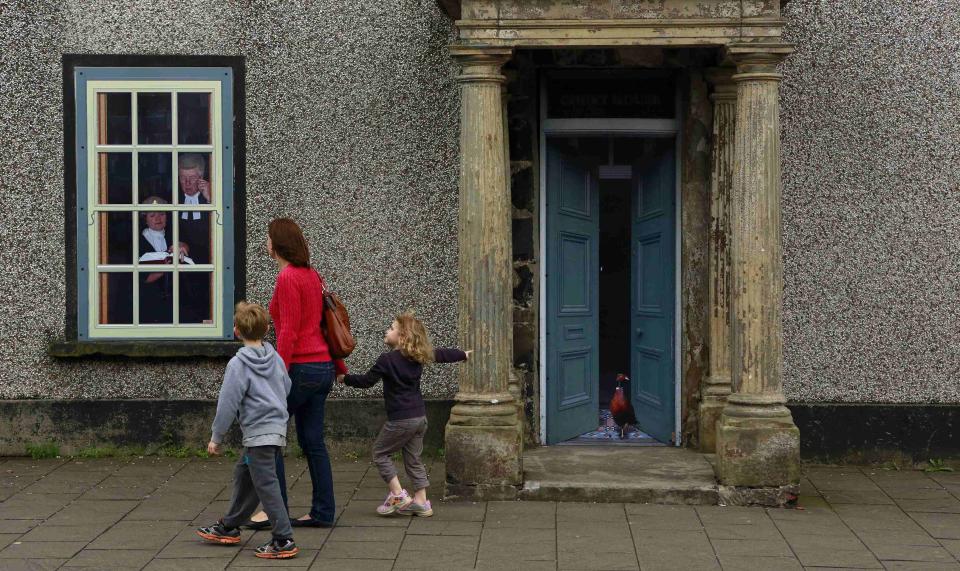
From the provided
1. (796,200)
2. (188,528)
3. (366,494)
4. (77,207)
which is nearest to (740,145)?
(796,200)

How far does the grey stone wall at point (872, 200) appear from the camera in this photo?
9695 millimetres

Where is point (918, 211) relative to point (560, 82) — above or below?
below

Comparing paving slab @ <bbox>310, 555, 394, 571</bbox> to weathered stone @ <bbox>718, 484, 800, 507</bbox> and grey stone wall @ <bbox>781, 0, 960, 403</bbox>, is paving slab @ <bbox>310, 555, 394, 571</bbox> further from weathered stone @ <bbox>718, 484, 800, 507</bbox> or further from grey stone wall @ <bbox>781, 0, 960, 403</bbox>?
grey stone wall @ <bbox>781, 0, 960, 403</bbox>

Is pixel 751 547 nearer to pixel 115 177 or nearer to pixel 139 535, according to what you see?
pixel 139 535

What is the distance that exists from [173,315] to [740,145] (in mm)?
4495

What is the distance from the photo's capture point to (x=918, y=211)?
972 cm

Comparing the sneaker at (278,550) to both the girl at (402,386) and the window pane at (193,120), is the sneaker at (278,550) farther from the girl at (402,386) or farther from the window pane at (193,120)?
the window pane at (193,120)

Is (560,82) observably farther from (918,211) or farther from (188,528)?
(188,528)

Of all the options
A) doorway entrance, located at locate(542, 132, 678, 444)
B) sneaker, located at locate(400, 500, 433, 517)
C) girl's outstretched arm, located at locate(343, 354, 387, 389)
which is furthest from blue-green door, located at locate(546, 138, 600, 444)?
girl's outstretched arm, located at locate(343, 354, 387, 389)

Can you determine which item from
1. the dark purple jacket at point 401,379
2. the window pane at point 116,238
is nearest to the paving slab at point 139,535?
the dark purple jacket at point 401,379

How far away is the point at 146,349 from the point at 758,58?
5006 mm

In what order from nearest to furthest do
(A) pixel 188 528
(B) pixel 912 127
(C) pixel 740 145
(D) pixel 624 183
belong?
(A) pixel 188 528 < (C) pixel 740 145 < (B) pixel 912 127 < (D) pixel 624 183

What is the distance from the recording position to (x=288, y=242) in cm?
742

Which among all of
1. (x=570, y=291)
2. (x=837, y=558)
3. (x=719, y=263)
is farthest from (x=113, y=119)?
(x=837, y=558)
